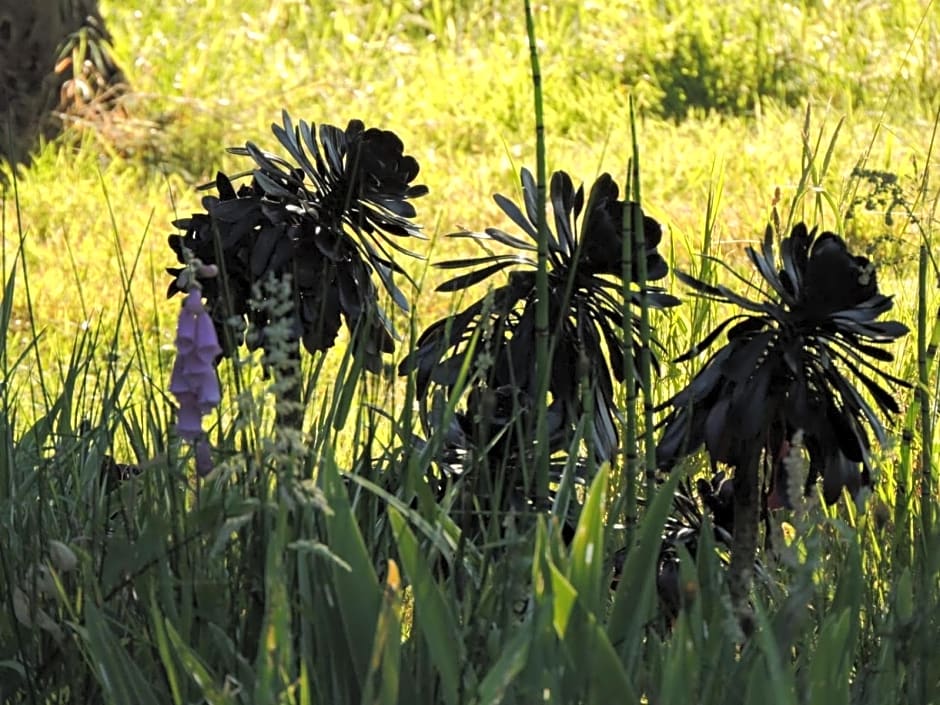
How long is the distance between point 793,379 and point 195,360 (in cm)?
64

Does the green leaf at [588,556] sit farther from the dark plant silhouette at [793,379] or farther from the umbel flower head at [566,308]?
the umbel flower head at [566,308]

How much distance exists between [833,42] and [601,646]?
19.2 feet

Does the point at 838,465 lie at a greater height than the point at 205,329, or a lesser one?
lesser

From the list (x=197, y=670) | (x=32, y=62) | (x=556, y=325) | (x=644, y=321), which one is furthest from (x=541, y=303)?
(x=32, y=62)

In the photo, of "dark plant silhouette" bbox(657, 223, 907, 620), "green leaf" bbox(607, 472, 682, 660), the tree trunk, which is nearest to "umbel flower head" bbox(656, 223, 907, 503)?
"dark plant silhouette" bbox(657, 223, 907, 620)

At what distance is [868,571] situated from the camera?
6.07ft

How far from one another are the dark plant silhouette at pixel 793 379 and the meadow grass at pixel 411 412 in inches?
2.7

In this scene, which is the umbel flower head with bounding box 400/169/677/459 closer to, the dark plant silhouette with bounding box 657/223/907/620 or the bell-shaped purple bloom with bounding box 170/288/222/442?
the dark plant silhouette with bounding box 657/223/907/620

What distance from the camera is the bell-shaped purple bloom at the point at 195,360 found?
1207mm

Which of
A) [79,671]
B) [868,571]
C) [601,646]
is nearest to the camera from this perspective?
[601,646]

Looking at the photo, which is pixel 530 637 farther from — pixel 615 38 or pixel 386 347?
pixel 615 38

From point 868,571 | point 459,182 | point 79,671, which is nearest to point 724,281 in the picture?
point 459,182

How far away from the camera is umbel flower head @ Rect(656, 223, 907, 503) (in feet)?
5.12

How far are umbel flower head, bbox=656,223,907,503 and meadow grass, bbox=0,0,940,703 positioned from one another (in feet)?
0.21
